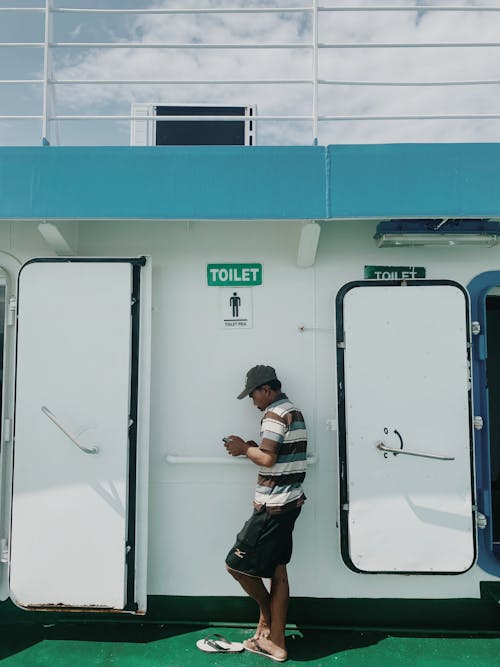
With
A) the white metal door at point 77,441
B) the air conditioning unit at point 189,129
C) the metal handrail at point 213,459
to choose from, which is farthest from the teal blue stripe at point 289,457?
the air conditioning unit at point 189,129

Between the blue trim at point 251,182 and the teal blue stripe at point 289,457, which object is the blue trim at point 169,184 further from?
the teal blue stripe at point 289,457

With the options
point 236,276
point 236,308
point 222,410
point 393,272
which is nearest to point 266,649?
point 222,410

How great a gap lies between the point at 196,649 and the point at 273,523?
3.17ft

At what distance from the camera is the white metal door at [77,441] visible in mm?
3223

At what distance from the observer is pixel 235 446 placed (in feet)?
10.4

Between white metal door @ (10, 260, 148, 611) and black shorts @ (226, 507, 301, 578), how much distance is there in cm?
72

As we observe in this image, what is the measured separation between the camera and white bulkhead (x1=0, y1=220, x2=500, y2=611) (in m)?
3.25

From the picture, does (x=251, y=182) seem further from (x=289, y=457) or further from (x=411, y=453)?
(x=411, y=453)

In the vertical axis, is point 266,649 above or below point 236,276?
below

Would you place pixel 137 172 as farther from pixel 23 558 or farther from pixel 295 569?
pixel 295 569

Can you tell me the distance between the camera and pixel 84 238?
3635 mm

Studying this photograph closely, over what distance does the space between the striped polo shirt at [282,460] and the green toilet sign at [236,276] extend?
0.96 m

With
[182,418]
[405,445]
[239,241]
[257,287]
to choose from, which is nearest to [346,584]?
[405,445]

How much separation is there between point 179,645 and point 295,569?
2.87ft
